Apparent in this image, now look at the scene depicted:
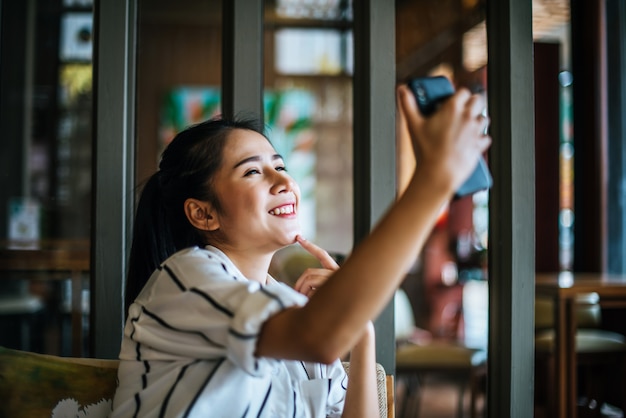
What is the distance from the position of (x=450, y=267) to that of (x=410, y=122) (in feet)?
16.9

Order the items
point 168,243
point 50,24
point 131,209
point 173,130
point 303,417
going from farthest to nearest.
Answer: point 173,130 < point 50,24 < point 131,209 < point 168,243 < point 303,417

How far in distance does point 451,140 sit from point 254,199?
0.42 meters

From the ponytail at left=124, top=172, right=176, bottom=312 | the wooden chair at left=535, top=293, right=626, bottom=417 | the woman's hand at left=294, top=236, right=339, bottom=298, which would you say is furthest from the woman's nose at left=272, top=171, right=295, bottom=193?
the wooden chair at left=535, top=293, right=626, bottom=417

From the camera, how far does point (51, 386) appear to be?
1.24 m

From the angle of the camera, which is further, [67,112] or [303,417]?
[67,112]

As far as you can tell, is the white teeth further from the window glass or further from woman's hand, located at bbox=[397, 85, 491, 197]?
the window glass

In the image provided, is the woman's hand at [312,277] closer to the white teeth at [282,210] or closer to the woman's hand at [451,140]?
the white teeth at [282,210]

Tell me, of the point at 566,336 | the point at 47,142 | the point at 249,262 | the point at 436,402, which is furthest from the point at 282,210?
the point at 47,142

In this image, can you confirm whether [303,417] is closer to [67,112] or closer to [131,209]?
[131,209]

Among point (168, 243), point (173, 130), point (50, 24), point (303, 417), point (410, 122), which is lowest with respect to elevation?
point (303, 417)

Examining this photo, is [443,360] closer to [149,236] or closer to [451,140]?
[149,236]

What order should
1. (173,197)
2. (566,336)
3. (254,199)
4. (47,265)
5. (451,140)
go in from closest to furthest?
1. (451,140)
2. (254,199)
3. (173,197)
4. (47,265)
5. (566,336)

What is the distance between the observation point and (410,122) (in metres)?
0.93

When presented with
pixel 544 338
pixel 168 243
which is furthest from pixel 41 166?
pixel 168 243
